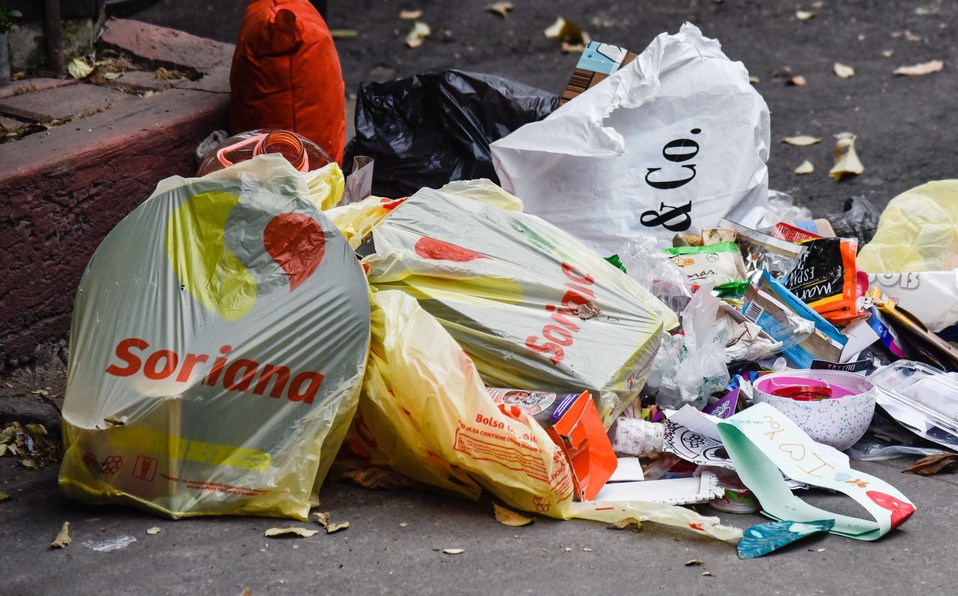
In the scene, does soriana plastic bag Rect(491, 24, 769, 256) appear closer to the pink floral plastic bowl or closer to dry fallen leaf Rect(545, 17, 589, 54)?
the pink floral plastic bowl

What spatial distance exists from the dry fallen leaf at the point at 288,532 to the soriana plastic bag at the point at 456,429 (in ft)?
0.89

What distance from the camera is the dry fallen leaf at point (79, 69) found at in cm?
306

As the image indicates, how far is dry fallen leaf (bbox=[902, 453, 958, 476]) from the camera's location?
2141mm

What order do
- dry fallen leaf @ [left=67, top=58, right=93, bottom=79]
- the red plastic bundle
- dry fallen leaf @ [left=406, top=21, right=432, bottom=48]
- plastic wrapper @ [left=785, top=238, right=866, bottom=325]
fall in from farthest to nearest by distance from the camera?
dry fallen leaf @ [left=406, top=21, right=432, bottom=48]
dry fallen leaf @ [left=67, top=58, right=93, bottom=79]
the red plastic bundle
plastic wrapper @ [left=785, top=238, right=866, bottom=325]

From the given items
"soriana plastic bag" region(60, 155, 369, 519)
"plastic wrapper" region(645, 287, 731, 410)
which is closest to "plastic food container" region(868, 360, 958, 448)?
"plastic wrapper" region(645, 287, 731, 410)

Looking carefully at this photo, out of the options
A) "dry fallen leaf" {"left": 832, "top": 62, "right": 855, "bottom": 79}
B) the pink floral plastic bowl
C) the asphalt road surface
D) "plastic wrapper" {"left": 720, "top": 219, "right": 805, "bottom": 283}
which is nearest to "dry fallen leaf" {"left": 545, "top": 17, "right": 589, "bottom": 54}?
the asphalt road surface

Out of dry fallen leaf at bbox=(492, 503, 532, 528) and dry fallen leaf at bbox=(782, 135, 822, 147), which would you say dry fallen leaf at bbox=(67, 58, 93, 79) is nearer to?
dry fallen leaf at bbox=(492, 503, 532, 528)

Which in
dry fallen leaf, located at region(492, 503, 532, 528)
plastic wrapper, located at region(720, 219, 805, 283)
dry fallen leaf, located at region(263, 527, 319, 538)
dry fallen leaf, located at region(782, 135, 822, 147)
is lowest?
dry fallen leaf, located at region(782, 135, 822, 147)

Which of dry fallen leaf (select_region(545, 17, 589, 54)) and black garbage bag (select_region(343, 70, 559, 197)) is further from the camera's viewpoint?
dry fallen leaf (select_region(545, 17, 589, 54))

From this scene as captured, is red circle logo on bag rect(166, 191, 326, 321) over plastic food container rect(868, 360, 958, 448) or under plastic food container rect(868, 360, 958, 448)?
over

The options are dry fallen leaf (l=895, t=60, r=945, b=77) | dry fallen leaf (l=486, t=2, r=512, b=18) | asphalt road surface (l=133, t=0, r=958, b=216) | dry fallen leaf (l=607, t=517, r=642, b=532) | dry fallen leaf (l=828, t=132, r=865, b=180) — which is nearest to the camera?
dry fallen leaf (l=607, t=517, r=642, b=532)

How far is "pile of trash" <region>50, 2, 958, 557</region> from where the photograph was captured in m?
1.83

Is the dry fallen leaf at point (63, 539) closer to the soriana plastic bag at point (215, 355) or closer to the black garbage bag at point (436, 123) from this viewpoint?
the soriana plastic bag at point (215, 355)

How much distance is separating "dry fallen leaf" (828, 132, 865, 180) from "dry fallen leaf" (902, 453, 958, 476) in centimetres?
182
